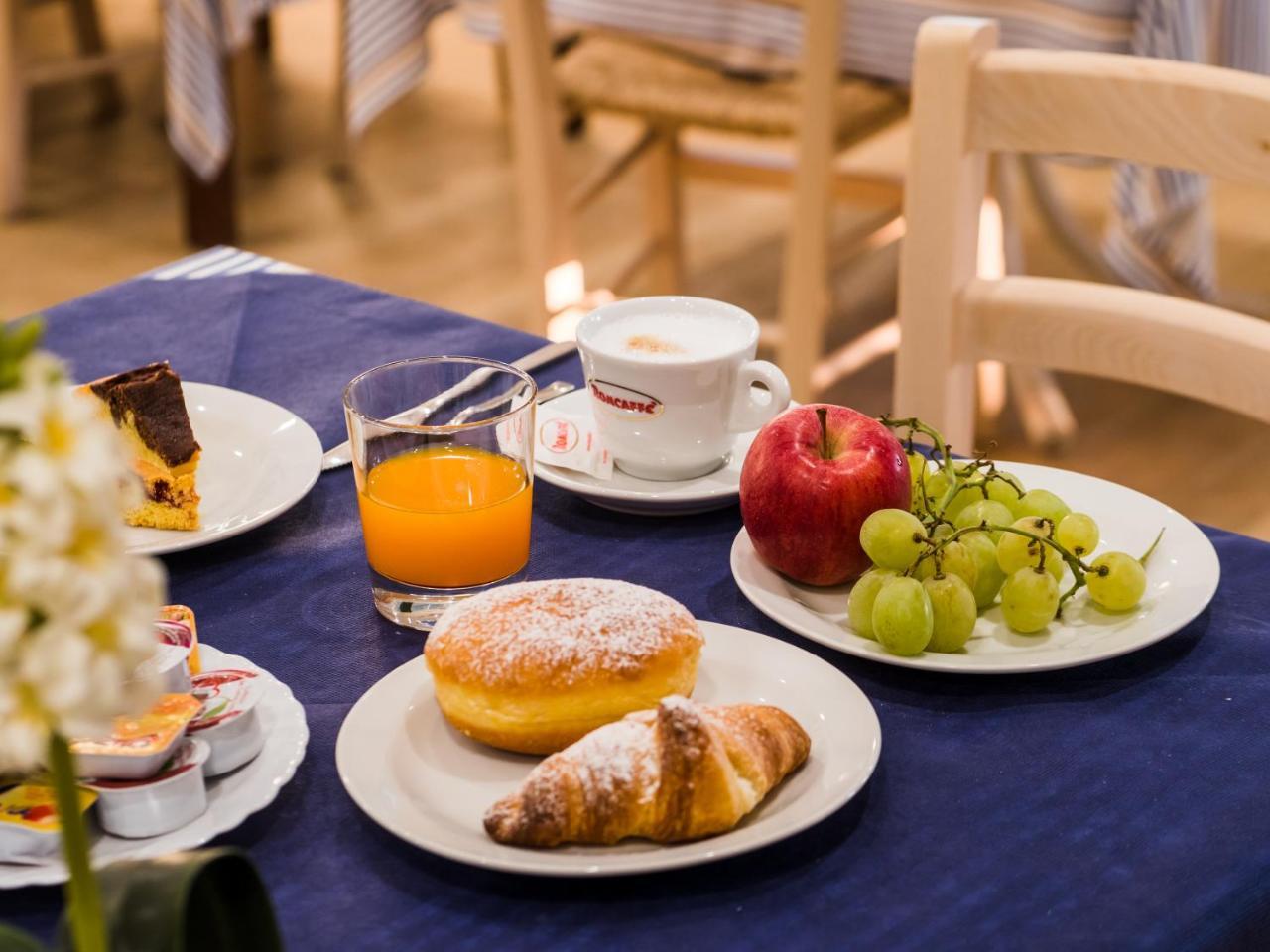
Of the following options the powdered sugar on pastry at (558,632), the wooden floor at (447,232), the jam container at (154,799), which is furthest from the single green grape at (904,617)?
the wooden floor at (447,232)

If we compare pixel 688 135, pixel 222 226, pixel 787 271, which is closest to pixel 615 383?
pixel 787 271

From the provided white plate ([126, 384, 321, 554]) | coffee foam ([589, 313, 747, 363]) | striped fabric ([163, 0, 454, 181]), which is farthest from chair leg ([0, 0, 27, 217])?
coffee foam ([589, 313, 747, 363])

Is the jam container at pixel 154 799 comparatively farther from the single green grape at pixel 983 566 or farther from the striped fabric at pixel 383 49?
the striped fabric at pixel 383 49

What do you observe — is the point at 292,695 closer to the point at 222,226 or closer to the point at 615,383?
the point at 615,383

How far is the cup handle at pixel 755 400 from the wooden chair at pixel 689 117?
119 centimetres

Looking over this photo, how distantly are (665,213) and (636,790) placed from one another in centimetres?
227

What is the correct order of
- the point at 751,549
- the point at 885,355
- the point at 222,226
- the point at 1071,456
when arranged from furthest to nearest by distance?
1. the point at 222,226
2. the point at 885,355
3. the point at 1071,456
4. the point at 751,549

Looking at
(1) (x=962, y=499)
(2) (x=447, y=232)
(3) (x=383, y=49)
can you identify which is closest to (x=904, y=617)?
(1) (x=962, y=499)

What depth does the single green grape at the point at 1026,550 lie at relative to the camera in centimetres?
77

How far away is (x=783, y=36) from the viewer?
229 cm

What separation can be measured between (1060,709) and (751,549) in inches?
7.8

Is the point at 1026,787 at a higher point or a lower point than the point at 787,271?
higher

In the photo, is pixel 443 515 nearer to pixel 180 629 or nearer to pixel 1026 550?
pixel 180 629

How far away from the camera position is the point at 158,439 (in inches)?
35.8
